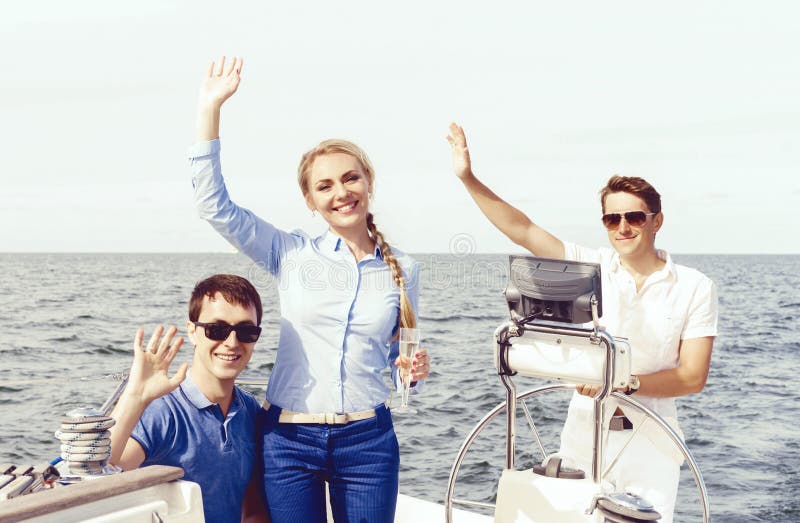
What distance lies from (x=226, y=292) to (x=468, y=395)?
864 cm

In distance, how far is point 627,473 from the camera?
2.64 m

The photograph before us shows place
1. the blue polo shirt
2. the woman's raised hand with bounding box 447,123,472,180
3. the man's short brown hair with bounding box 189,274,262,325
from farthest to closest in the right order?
1. the woman's raised hand with bounding box 447,123,472,180
2. the man's short brown hair with bounding box 189,274,262,325
3. the blue polo shirt

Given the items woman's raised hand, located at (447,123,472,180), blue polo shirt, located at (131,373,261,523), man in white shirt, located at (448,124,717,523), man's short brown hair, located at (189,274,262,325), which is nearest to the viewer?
blue polo shirt, located at (131,373,261,523)

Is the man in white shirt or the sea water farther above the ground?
the man in white shirt

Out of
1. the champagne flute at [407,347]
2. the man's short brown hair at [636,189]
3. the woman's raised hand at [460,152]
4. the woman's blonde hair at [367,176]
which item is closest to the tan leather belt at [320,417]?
the champagne flute at [407,347]

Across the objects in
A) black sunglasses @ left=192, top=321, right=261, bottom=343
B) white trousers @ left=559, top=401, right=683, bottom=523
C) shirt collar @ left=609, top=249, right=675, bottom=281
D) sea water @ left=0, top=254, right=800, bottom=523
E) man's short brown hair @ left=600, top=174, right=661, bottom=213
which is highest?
man's short brown hair @ left=600, top=174, right=661, bottom=213

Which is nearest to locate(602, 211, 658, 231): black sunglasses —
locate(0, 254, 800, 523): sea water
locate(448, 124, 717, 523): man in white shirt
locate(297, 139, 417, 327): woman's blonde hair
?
locate(448, 124, 717, 523): man in white shirt

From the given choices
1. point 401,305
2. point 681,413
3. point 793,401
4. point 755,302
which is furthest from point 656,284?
point 755,302

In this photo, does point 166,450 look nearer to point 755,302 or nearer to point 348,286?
point 348,286

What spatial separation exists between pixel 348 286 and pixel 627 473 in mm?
1046

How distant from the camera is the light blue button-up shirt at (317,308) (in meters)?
2.29

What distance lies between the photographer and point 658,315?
8.62ft

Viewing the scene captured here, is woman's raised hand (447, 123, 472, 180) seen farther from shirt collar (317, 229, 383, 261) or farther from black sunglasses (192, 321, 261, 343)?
black sunglasses (192, 321, 261, 343)

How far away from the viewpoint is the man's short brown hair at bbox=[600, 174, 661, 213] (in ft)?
8.80
